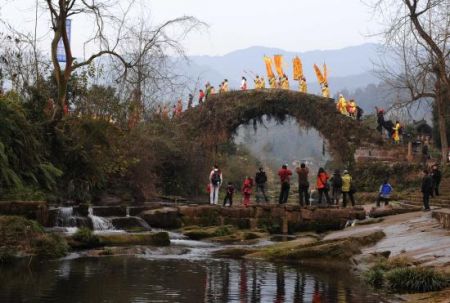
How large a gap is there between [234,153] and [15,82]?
2589 cm

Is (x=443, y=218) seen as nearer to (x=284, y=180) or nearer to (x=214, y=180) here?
(x=284, y=180)

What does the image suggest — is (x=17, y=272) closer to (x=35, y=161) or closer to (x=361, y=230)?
(x=35, y=161)

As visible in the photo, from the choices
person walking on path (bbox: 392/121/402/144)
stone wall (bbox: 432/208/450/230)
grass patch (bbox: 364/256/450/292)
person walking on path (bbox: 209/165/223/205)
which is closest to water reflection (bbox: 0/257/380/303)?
grass patch (bbox: 364/256/450/292)

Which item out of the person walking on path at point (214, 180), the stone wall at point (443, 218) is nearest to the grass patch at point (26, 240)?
the stone wall at point (443, 218)

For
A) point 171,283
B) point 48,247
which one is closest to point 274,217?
point 48,247

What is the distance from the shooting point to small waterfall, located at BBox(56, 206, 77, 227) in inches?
856

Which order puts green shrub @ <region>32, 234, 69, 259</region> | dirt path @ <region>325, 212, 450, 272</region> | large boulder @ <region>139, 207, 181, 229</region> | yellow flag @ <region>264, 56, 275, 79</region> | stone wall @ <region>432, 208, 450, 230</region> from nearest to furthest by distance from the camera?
dirt path @ <region>325, 212, 450, 272</region> < green shrub @ <region>32, 234, 69, 259</region> < stone wall @ <region>432, 208, 450, 230</region> < large boulder @ <region>139, 207, 181, 229</region> < yellow flag @ <region>264, 56, 275, 79</region>

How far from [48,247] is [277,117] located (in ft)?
98.4

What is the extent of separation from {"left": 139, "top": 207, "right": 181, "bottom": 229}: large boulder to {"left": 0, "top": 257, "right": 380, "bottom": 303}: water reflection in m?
8.71

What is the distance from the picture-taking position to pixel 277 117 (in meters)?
45.1

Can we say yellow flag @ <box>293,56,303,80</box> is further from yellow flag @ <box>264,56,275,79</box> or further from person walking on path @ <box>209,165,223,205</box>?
person walking on path @ <box>209,165,223,205</box>

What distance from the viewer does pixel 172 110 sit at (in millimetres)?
42562

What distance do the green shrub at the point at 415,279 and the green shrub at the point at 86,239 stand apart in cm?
854

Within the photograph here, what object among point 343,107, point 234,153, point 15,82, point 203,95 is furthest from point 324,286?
point 234,153
